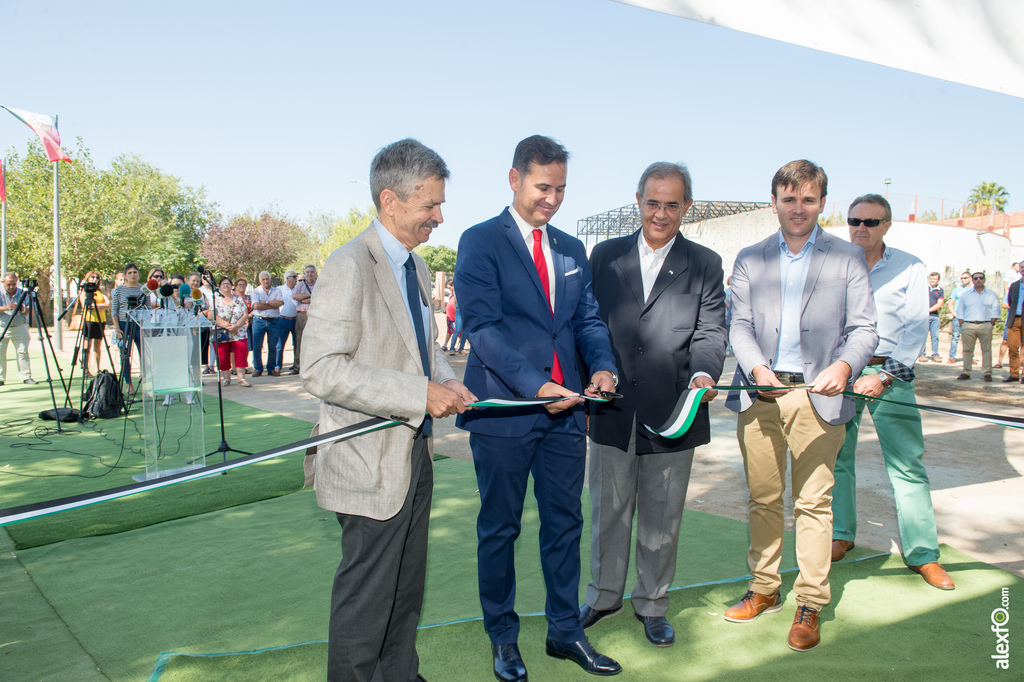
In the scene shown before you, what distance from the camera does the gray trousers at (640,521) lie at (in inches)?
122

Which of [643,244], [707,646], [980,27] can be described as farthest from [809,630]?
[980,27]

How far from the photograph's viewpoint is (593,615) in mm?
3170

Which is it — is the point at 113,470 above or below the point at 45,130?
below

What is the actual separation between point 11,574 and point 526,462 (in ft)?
10.3

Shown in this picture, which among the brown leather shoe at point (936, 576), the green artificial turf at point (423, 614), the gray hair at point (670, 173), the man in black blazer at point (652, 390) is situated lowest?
the green artificial turf at point (423, 614)

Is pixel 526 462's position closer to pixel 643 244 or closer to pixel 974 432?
pixel 643 244

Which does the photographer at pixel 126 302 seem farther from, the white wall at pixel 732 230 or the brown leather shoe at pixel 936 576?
the white wall at pixel 732 230

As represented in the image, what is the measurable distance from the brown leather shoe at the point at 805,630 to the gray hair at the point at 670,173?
6.40 ft

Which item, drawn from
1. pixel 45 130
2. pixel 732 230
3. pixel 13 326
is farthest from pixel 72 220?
pixel 732 230

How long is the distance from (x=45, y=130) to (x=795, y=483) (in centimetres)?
1937

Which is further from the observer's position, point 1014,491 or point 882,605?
point 1014,491

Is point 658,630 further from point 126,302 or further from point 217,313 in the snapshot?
point 217,313

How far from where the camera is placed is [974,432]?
7.62m

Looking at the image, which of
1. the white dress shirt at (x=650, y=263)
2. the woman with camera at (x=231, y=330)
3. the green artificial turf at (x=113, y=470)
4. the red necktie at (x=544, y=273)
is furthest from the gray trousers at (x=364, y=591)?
the woman with camera at (x=231, y=330)
